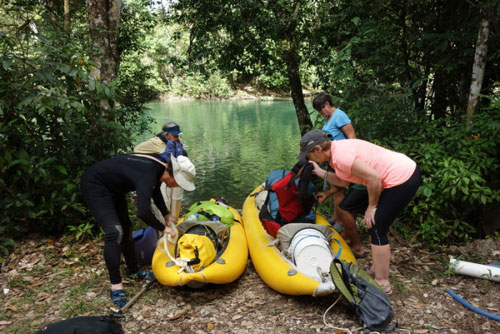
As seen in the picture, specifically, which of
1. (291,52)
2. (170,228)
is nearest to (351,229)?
(170,228)

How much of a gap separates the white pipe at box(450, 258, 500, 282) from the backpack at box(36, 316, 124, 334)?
3.05 metres

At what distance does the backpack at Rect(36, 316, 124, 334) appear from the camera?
1994 millimetres

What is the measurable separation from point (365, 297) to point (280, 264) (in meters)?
0.84

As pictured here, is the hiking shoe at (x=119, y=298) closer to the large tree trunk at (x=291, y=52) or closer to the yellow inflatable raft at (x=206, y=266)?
the yellow inflatable raft at (x=206, y=266)

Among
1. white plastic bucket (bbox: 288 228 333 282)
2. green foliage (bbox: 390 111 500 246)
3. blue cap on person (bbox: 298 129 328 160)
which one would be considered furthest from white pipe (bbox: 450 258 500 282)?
blue cap on person (bbox: 298 129 328 160)

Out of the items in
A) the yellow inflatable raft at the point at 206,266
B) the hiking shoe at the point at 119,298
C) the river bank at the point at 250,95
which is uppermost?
the river bank at the point at 250,95

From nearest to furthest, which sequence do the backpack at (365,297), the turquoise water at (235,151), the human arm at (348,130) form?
the backpack at (365,297), the human arm at (348,130), the turquoise water at (235,151)

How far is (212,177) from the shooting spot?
993 centimetres

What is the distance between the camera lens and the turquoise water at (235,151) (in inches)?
351

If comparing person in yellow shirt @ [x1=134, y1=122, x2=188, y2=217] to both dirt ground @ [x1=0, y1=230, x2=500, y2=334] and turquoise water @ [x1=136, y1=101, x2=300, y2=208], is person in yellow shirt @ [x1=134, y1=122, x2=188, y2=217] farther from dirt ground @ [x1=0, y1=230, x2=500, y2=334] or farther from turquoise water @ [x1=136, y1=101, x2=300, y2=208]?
turquoise water @ [x1=136, y1=101, x2=300, y2=208]

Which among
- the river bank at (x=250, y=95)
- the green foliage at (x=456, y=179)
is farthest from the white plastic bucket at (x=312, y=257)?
the river bank at (x=250, y=95)

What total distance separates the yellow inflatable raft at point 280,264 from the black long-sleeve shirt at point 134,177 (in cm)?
110

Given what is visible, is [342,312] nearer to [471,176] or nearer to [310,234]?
[310,234]

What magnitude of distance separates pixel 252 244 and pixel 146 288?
3.97 feet
